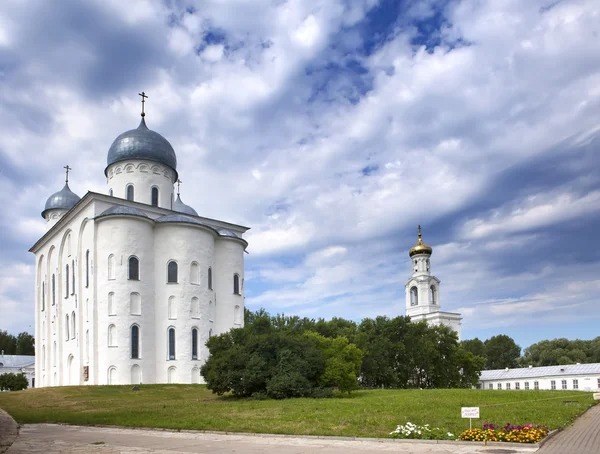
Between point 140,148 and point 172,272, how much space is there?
12.9 metres

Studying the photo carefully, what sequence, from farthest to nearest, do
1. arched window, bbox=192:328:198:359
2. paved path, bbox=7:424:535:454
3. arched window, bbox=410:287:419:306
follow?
arched window, bbox=410:287:419:306
arched window, bbox=192:328:198:359
paved path, bbox=7:424:535:454

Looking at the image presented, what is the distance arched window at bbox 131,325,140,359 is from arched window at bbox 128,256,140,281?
3.51 m

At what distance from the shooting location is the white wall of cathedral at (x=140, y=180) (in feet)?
160

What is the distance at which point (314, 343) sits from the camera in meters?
30.4

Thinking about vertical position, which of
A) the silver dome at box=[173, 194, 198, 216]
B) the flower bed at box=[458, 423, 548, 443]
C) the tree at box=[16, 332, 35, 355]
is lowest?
the tree at box=[16, 332, 35, 355]

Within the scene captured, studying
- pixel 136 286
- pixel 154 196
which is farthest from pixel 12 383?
pixel 136 286

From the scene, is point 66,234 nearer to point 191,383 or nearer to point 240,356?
point 191,383

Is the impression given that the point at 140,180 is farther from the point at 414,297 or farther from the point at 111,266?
the point at 414,297

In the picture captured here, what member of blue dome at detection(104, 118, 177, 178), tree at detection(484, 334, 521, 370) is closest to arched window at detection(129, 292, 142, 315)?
blue dome at detection(104, 118, 177, 178)

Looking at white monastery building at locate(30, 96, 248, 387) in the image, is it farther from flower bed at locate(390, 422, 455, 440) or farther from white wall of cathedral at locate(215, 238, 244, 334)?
flower bed at locate(390, 422, 455, 440)

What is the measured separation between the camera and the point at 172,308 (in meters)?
42.2

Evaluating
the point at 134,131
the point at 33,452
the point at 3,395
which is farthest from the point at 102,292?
the point at 33,452

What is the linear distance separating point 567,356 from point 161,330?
66942 mm

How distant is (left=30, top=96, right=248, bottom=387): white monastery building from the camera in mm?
40281
